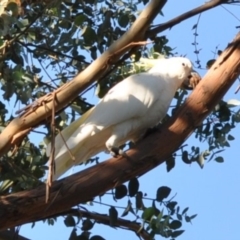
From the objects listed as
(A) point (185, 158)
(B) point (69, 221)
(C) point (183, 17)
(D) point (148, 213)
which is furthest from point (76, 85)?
(A) point (185, 158)

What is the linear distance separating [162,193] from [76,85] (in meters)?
0.50

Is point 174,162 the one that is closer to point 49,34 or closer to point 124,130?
point 124,130

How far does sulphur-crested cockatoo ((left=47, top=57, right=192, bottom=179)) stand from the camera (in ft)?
5.94

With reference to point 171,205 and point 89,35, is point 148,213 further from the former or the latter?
point 89,35

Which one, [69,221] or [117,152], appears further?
[69,221]

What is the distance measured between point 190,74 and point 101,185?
28.0 inches

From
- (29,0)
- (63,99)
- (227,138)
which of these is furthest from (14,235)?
(227,138)

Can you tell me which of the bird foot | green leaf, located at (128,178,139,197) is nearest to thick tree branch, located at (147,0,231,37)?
the bird foot

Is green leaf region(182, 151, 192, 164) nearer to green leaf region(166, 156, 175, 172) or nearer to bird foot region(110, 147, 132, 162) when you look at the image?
green leaf region(166, 156, 175, 172)

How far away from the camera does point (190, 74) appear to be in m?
2.07

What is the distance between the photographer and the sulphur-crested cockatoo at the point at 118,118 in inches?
71.2

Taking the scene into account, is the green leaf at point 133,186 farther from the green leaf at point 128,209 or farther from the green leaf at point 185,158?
the green leaf at point 185,158

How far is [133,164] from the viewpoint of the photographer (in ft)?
5.05

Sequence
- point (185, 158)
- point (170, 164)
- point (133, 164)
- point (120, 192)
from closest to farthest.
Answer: point (133, 164) < point (120, 192) < point (170, 164) < point (185, 158)
